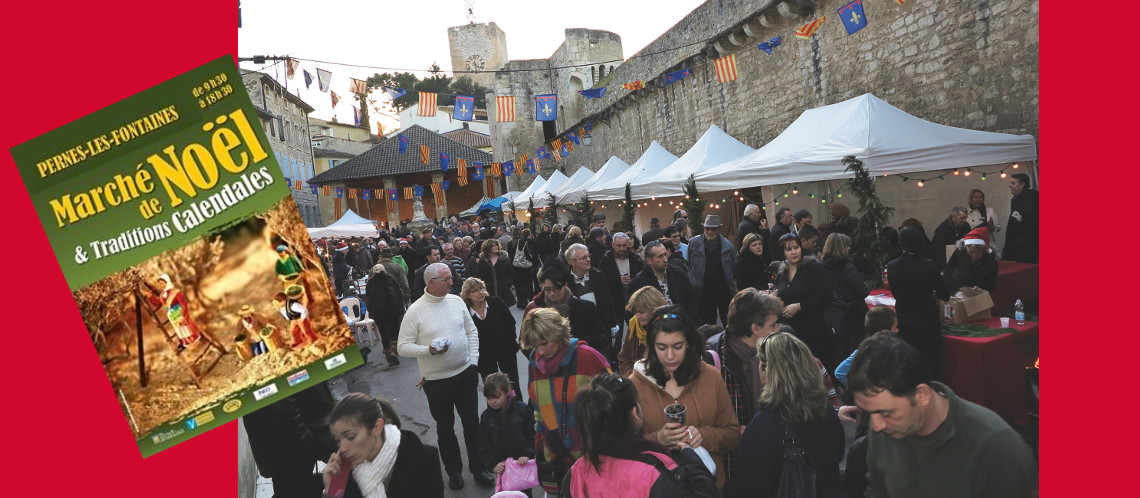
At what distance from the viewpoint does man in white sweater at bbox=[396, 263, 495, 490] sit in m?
4.11

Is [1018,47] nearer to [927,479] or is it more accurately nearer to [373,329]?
[927,479]

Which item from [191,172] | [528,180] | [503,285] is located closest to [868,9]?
[503,285]

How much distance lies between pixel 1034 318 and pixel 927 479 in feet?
16.0

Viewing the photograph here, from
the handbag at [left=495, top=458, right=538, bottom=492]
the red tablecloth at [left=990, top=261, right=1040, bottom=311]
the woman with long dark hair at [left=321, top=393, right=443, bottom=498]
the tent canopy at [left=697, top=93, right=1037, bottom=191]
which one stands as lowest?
the red tablecloth at [left=990, top=261, right=1040, bottom=311]

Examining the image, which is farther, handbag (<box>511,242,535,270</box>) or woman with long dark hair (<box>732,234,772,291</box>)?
handbag (<box>511,242,535,270</box>)

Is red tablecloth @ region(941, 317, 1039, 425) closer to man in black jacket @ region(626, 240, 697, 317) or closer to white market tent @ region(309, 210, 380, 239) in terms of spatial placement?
man in black jacket @ region(626, 240, 697, 317)

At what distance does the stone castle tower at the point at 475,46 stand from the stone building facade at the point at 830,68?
116ft

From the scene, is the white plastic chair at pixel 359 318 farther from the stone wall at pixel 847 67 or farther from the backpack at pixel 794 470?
the stone wall at pixel 847 67

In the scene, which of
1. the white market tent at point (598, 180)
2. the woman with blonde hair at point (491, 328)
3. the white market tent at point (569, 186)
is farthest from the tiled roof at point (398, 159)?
the woman with blonde hair at point (491, 328)

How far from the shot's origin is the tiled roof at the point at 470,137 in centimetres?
4703

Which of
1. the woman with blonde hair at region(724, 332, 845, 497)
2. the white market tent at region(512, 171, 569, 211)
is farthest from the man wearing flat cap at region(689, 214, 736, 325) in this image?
the white market tent at region(512, 171, 569, 211)

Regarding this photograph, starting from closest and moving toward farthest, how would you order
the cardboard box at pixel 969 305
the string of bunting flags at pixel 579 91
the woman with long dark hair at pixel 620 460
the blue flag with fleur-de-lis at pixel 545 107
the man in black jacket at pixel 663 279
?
the woman with long dark hair at pixel 620 460
the cardboard box at pixel 969 305
the man in black jacket at pixel 663 279
the string of bunting flags at pixel 579 91
the blue flag with fleur-de-lis at pixel 545 107

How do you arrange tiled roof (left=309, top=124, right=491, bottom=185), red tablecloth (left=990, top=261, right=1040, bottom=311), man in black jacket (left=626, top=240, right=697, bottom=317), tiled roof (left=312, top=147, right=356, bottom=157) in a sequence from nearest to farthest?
man in black jacket (left=626, top=240, right=697, bottom=317)
red tablecloth (left=990, top=261, right=1040, bottom=311)
tiled roof (left=309, top=124, right=491, bottom=185)
tiled roof (left=312, top=147, right=356, bottom=157)

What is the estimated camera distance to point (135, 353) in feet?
3.51
